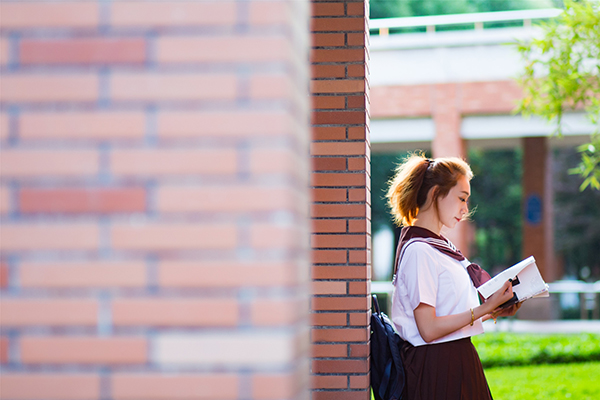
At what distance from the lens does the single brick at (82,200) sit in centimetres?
139

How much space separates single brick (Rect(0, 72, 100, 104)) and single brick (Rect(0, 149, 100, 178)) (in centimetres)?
12

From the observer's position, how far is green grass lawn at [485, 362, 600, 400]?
703 centimetres

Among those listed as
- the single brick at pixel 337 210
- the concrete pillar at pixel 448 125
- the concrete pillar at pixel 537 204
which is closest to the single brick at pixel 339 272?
the single brick at pixel 337 210

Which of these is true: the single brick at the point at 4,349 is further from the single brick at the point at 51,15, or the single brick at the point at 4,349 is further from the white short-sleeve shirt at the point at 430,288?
the white short-sleeve shirt at the point at 430,288

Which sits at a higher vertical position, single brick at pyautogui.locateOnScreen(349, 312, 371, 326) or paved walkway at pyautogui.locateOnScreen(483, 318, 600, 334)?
single brick at pyautogui.locateOnScreen(349, 312, 371, 326)

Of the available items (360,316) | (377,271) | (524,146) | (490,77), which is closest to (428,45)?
(490,77)

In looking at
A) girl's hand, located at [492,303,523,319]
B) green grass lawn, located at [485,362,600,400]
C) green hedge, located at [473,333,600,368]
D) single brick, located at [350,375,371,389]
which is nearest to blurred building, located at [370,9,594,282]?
green hedge, located at [473,333,600,368]

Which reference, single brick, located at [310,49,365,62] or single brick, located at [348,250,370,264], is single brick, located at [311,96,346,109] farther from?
single brick, located at [348,250,370,264]

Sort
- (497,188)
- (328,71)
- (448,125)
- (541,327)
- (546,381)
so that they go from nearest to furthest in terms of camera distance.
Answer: (328,71)
(546,381)
(541,327)
(448,125)
(497,188)

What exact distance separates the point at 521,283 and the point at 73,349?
244 cm

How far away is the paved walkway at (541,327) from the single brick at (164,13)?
1260 cm

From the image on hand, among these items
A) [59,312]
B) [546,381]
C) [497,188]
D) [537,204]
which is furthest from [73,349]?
[497,188]

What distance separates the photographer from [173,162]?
4.55 feet

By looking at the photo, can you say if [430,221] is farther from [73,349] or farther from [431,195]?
[73,349]
